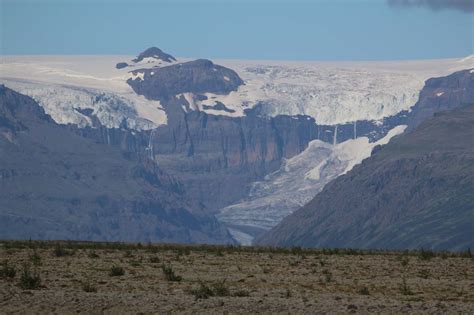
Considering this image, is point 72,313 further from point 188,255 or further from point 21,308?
point 188,255

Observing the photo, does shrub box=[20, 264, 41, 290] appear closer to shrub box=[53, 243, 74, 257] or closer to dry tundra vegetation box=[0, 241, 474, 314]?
dry tundra vegetation box=[0, 241, 474, 314]

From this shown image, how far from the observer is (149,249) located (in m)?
92.8

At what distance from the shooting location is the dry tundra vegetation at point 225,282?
173 feet

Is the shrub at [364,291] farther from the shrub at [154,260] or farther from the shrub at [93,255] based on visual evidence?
the shrub at [93,255]

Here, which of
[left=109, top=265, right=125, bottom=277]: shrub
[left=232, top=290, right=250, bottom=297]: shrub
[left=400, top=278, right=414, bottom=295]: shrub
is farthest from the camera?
[left=109, top=265, right=125, bottom=277]: shrub

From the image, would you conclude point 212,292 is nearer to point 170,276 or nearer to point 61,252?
point 170,276

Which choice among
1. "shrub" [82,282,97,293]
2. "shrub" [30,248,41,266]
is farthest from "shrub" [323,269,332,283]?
"shrub" [30,248,41,266]

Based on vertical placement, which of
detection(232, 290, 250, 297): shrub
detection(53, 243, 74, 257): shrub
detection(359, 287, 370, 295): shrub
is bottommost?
detection(53, 243, 74, 257): shrub

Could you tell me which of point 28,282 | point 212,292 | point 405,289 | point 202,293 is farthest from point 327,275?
point 28,282

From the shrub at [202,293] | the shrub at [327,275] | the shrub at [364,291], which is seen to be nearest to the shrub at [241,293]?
the shrub at [202,293]

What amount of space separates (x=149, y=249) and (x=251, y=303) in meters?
40.1

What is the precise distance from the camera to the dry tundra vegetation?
52.6 metres

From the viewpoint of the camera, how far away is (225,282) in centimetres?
6400

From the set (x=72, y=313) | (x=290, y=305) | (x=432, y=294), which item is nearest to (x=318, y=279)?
(x=432, y=294)
